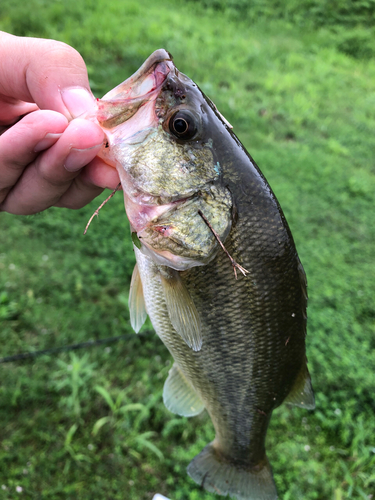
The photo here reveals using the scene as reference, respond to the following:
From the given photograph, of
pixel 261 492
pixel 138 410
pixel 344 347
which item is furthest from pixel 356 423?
pixel 138 410

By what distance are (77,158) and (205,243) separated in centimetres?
56

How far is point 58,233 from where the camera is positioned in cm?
384

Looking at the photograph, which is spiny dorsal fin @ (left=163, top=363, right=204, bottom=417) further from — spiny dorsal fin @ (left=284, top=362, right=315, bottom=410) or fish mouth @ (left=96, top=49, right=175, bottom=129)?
fish mouth @ (left=96, top=49, right=175, bottom=129)

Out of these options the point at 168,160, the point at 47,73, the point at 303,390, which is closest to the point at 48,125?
the point at 47,73

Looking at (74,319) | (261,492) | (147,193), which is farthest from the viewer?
(74,319)

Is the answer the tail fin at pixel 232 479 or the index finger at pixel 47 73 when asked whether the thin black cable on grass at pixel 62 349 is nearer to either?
the tail fin at pixel 232 479

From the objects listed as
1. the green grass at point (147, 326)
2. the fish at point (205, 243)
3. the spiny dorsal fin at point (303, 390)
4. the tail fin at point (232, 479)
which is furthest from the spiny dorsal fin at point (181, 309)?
the green grass at point (147, 326)

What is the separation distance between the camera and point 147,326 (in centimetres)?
336

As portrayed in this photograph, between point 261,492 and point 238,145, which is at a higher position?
point 238,145

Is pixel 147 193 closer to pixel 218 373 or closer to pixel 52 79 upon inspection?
pixel 52 79

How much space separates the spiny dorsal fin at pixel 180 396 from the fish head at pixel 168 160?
78 cm

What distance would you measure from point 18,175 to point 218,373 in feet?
4.10

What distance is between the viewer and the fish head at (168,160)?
118 centimetres

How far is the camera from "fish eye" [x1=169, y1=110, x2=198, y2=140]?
3.89ft
